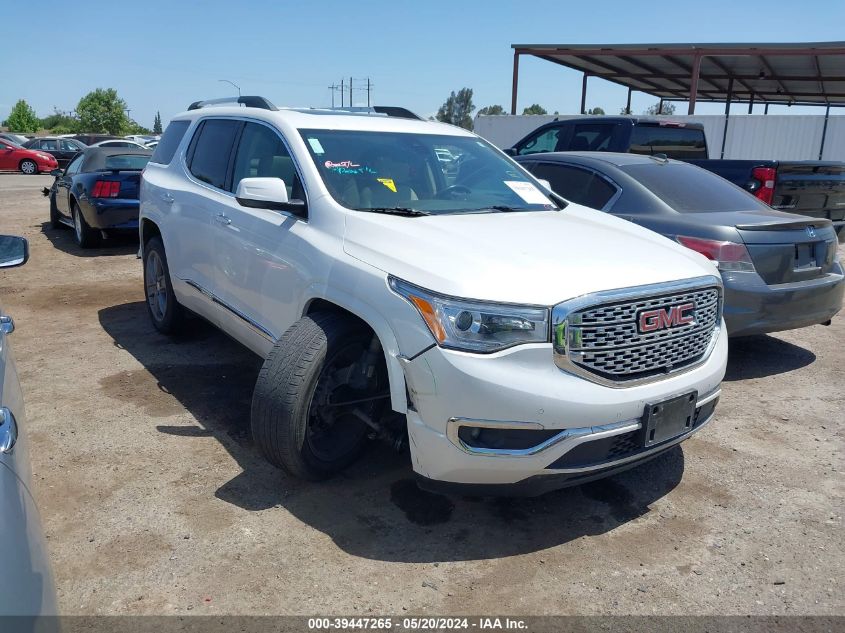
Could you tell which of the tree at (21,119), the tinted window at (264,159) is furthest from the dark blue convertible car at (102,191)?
the tree at (21,119)

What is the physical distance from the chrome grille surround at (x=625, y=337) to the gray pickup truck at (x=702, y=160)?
16.8 feet

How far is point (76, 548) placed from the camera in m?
3.11

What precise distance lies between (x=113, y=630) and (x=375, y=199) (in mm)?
2393

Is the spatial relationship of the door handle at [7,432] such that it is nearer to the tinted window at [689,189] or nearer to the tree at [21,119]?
the tinted window at [689,189]

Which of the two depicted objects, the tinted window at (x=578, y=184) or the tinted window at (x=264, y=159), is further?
the tinted window at (x=578, y=184)

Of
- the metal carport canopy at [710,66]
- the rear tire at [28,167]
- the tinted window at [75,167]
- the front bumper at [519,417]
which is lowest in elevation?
the rear tire at [28,167]

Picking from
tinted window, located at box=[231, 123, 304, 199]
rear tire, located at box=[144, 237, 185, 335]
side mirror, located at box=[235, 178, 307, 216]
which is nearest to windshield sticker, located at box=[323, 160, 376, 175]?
tinted window, located at box=[231, 123, 304, 199]

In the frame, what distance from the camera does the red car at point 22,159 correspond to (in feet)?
92.8

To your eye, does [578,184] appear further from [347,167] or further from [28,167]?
[28,167]

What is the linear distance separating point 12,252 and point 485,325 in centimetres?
186

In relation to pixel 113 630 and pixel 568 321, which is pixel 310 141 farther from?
pixel 113 630

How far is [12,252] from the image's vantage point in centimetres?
273

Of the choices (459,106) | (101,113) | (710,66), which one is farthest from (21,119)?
(710,66)

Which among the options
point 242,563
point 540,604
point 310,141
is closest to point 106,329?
point 310,141
